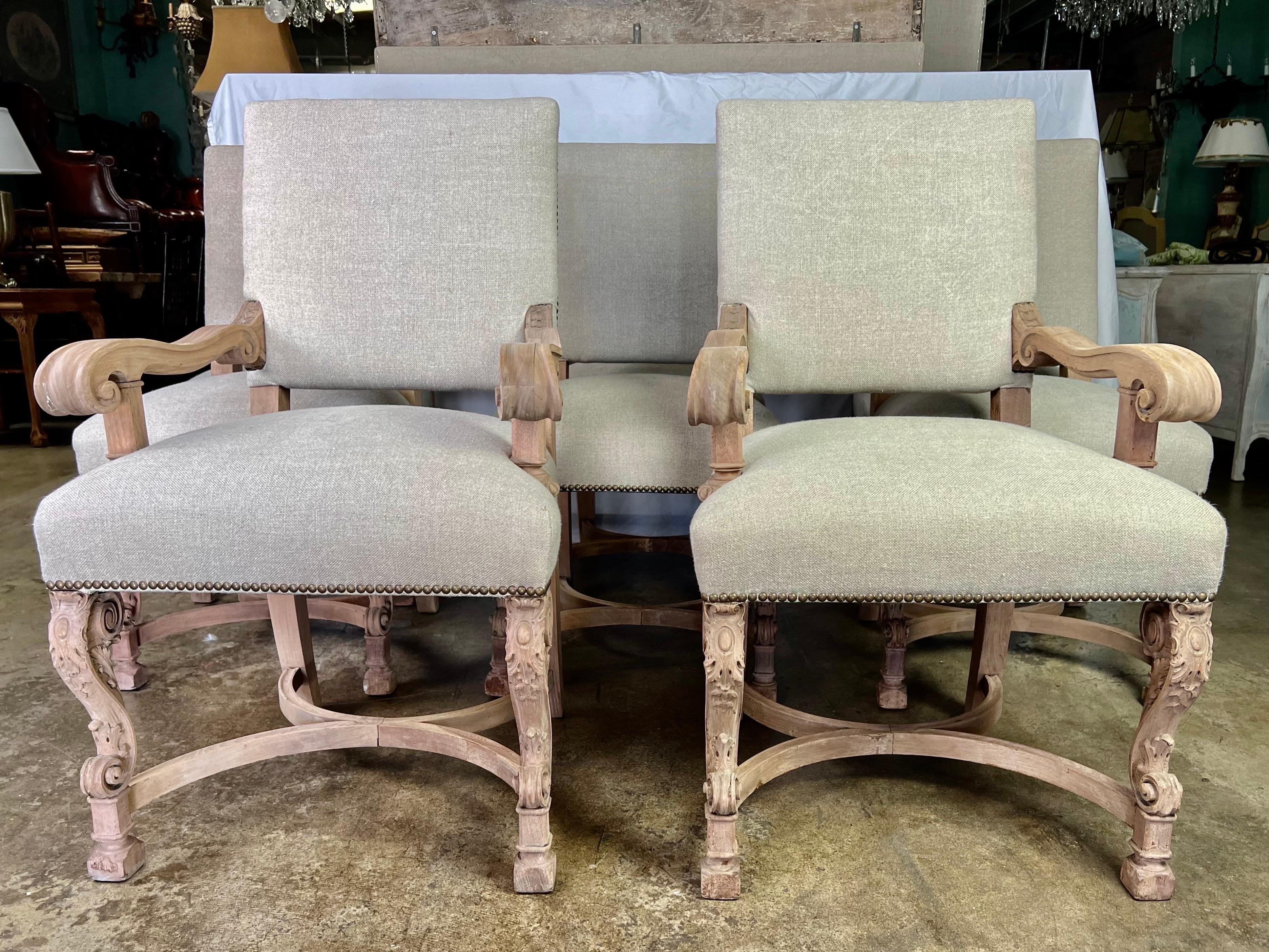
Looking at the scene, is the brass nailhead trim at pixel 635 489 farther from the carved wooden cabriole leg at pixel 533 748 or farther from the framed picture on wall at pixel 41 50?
the framed picture on wall at pixel 41 50

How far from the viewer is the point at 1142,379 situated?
114cm

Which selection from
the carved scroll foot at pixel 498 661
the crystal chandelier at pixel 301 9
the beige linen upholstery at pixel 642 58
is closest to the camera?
the carved scroll foot at pixel 498 661

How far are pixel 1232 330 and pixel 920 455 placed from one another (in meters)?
2.95

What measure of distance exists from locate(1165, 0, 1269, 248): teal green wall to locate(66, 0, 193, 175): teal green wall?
7121 mm

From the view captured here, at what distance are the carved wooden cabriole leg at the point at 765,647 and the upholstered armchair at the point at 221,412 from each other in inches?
26.7

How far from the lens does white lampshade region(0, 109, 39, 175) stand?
413cm

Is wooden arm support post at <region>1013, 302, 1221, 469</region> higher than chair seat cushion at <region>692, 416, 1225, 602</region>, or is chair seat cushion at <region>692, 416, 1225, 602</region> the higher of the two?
wooden arm support post at <region>1013, 302, 1221, 469</region>

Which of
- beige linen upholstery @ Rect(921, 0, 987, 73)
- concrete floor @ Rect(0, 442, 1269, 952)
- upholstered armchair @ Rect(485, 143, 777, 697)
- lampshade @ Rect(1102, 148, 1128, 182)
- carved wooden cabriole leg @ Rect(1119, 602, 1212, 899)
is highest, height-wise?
beige linen upholstery @ Rect(921, 0, 987, 73)

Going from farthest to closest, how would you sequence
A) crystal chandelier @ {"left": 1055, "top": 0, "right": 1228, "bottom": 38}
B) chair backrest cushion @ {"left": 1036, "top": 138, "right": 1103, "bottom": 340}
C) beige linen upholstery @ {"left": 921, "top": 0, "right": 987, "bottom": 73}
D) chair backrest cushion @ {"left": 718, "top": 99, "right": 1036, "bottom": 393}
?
1. crystal chandelier @ {"left": 1055, "top": 0, "right": 1228, "bottom": 38}
2. beige linen upholstery @ {"left": 921, "top": 0, "right": 987, "bottom": 73}
3. chair backrest cushion @ {"left": 1036, "top": 138, "right": 1103, "bottom": 340}
4. chair backrest cushion @ {"left": 718, "top": 99, "right": 1036, "bottom": 393}

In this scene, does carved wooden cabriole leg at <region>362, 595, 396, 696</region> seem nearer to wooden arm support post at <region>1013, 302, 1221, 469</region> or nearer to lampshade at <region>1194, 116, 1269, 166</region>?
wooden arm support post at <region>1013, 302, 1221, 469</region>

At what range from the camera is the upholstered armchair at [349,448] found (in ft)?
3.48

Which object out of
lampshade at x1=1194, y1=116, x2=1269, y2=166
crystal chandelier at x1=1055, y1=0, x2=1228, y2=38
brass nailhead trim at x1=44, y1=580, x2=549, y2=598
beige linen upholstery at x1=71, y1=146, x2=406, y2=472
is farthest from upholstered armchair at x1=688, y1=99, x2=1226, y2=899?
crystal chandelier at x1=1055, y1=0, x2=1228, y2=38

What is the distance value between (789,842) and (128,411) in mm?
1052

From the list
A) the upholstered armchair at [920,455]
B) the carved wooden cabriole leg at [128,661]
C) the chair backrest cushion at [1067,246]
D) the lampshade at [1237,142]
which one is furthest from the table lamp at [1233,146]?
the carved wooden cabriole leg at [128,661]
